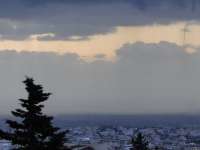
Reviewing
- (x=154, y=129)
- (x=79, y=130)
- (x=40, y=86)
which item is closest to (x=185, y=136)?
(x=154, y=129)

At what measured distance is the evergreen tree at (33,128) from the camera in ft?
90.3

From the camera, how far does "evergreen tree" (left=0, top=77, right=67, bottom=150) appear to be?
90.3ft

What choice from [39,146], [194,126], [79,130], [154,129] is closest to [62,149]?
[39,146]

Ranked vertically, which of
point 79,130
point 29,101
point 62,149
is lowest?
point 62,149

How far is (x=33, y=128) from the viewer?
2778 centimetres

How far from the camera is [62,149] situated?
27.2 meters

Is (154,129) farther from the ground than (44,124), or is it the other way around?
(154,129)

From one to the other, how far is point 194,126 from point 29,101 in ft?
542

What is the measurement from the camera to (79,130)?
163 metres

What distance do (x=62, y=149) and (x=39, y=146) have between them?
82 cm

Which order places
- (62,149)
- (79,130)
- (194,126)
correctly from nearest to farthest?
(62,149)
(79,130)
(194,126)

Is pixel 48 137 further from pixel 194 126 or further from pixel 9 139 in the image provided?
pixel 194 126

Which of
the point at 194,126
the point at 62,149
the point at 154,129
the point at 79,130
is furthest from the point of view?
the point at 194,126

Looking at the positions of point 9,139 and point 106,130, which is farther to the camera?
point 106,130
